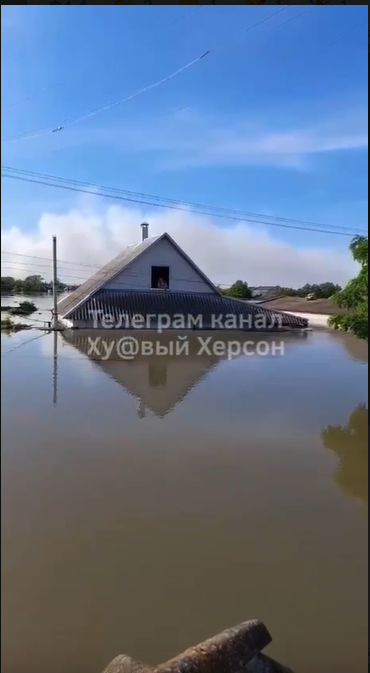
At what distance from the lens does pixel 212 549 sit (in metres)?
1.40

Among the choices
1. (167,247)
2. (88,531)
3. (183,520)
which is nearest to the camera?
(88,531)

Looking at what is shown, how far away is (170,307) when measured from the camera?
295 inches

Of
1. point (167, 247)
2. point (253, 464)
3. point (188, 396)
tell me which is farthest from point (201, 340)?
point (253, 464)

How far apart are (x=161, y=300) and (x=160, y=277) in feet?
2.37

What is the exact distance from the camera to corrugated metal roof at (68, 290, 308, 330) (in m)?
6.89

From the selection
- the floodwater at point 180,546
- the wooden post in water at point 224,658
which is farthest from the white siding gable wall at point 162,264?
the wooden post in water at point 224,658

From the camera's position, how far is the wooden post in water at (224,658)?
29.6 inches

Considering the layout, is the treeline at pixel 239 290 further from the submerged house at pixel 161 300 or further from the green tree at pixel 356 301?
the green tree at pixel 356 301

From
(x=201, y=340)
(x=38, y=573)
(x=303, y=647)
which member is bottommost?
(x=303, y=647)

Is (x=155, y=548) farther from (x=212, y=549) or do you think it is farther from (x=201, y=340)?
(x=201, y=340)

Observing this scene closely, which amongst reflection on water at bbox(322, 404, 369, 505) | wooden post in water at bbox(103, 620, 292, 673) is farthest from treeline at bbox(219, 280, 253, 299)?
wooden post in water at bbox(103, 620, 292, 673)

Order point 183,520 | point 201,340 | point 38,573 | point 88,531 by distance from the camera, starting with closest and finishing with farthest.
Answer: point 38,573 < point 88,531 < point 183,520 < point 201,340

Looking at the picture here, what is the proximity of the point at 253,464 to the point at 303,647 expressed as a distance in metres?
1.00

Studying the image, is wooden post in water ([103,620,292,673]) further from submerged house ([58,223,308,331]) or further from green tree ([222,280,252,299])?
green tree ([222,280,252,299])
